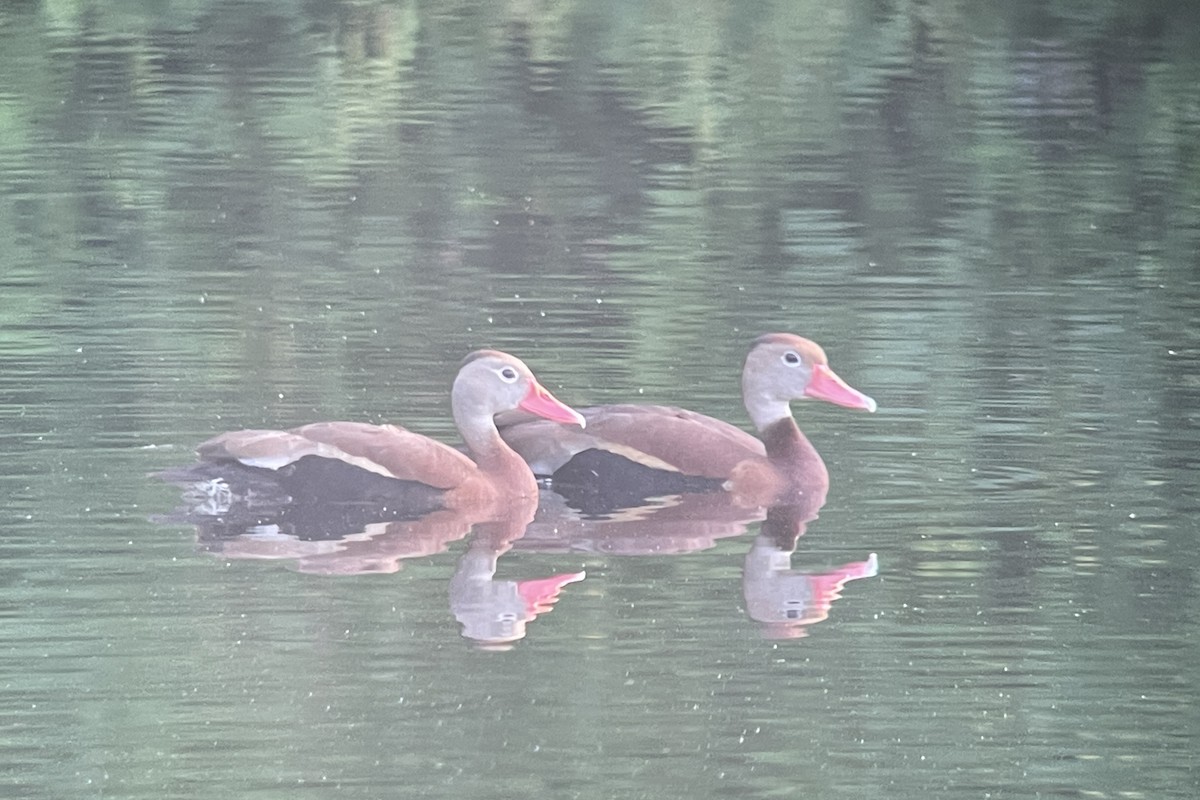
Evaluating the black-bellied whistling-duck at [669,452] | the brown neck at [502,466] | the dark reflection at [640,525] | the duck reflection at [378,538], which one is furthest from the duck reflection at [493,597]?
the black-bellied whistling-duck at [669,452]

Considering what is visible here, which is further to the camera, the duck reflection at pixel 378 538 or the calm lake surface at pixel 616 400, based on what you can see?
the duck reflection at pixel 378 538

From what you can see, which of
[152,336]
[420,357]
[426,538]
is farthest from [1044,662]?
[152,336]

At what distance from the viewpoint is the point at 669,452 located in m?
10.7

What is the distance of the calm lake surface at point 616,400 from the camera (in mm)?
7395

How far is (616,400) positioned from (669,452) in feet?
4.39

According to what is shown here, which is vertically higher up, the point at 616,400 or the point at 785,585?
the point at 785,585

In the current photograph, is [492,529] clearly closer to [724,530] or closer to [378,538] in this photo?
[378,538]

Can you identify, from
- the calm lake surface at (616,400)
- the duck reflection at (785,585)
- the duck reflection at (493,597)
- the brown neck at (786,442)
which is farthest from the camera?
the brown neck at (786,442)

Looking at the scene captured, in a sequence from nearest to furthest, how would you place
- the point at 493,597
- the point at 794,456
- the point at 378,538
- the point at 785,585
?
the point at 493,597 < the point at 785,585 < the point at 378,538 < the point at 794,456

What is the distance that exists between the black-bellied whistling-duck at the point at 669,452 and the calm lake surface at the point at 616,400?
25 cm

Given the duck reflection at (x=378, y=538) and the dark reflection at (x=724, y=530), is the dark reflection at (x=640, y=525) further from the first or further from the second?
the duck reflection at (x=378, y=538)

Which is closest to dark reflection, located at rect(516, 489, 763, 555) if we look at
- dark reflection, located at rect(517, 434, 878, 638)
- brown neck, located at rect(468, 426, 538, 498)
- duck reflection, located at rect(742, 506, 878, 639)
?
dark reflection, located at rect(517, 434, 878, 638)

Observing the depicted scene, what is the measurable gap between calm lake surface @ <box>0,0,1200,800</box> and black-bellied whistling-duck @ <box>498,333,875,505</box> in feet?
0.83

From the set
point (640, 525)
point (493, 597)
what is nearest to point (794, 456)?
point (640, 525)
